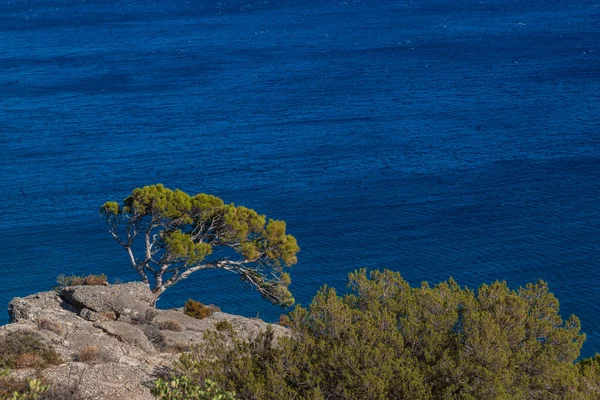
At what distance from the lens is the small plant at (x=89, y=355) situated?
2791cm

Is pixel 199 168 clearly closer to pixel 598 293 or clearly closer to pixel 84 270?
pixel 84 270

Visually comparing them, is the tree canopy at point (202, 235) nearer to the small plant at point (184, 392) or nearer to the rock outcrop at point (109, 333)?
the rock outcrop at point (109, 333)

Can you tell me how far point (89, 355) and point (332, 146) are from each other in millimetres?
68032

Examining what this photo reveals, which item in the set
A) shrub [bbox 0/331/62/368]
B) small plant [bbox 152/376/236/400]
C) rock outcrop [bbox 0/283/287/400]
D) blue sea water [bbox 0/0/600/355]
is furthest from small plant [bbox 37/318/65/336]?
blue sea water [bbox 0/0/600/355]

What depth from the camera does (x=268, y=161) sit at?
294ft

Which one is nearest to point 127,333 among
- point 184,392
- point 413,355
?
point 184,392

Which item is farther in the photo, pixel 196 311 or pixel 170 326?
pixel 196 311

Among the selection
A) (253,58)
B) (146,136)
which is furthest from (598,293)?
(253,58)

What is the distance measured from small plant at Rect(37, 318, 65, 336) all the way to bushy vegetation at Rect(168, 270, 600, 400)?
8.35 meters

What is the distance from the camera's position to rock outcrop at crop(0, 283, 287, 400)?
83.6 ft

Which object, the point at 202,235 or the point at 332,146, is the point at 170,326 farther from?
the point at 332,146

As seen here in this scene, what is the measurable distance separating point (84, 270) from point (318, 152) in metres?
35.3

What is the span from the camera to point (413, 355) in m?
24.3

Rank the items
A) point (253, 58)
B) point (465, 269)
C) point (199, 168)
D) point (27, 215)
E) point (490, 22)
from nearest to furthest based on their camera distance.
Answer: point (465, 269) → point (27, 215) → point (199, 168) → point (253, 58) → point (490, 22)
